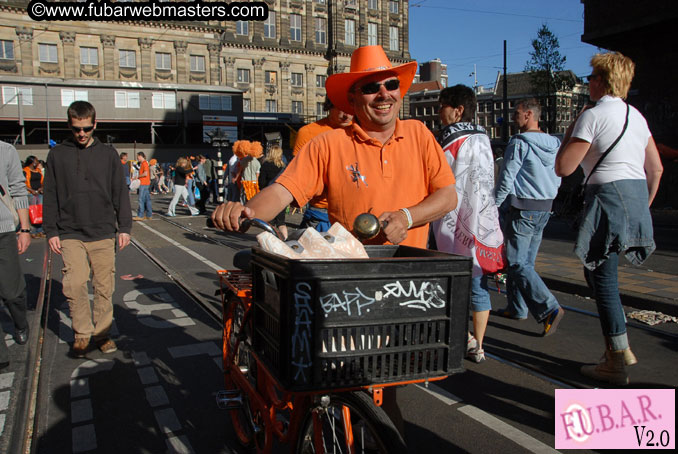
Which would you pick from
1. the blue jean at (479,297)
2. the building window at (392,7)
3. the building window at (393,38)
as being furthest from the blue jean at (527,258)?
the building window at (392,7)

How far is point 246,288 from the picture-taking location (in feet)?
9.34

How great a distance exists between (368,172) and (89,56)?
184 ft

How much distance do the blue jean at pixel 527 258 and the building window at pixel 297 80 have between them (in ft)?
210

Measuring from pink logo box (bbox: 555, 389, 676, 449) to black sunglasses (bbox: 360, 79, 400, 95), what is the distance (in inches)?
64.2

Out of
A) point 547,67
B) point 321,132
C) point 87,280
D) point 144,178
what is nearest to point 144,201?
point 144,178

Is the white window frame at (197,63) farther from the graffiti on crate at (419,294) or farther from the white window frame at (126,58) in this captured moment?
the graffiti on crate at (419,294)

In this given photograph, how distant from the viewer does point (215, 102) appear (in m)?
53.1

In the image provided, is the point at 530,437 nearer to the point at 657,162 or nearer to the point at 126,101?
the point at 657,162

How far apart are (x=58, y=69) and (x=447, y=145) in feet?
179

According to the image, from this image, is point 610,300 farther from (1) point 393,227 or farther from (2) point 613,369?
(1) point 393,227

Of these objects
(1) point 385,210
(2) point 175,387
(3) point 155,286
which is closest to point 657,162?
(1) point 385,210

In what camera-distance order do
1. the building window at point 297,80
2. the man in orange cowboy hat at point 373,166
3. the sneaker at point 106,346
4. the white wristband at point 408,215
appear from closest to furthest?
the white wristband at point 408,215
the man in orange cowboy hat at point 373,166
the sneaker at point 106,346
the building window at point 297,80

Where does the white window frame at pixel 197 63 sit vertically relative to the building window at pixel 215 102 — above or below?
above

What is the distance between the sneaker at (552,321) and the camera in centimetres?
498
